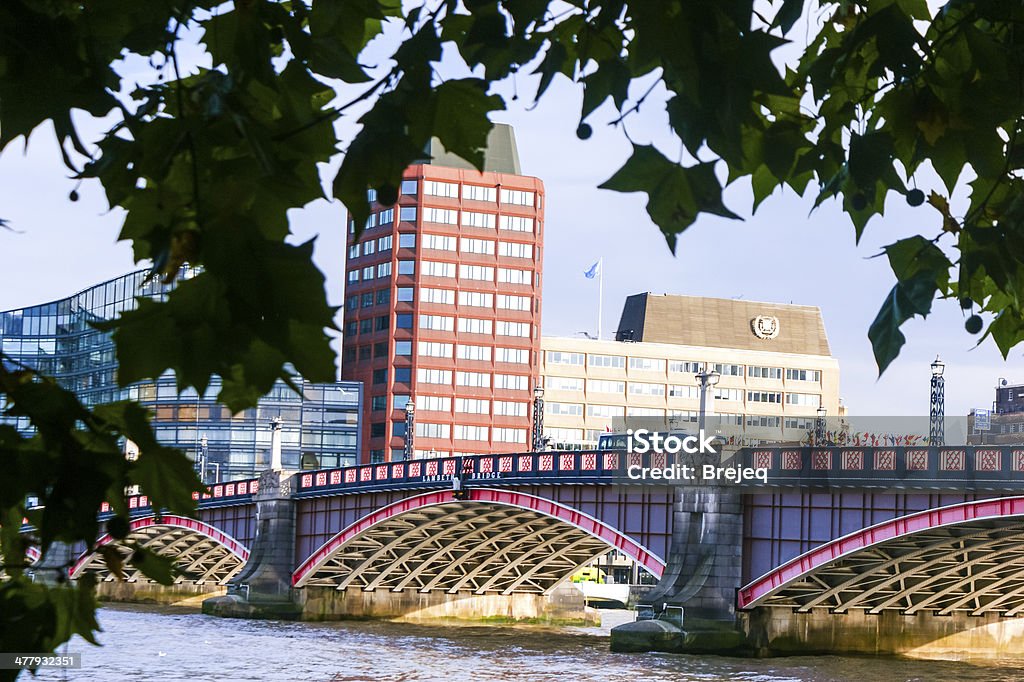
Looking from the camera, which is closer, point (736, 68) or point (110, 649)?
point (736, 68)

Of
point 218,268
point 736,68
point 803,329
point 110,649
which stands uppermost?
point 803,329

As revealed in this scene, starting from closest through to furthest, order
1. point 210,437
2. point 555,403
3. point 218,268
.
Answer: point 218,268 < point 210,437 < point 555,403

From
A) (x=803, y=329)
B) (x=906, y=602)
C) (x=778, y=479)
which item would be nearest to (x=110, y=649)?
(x=778, y=479)

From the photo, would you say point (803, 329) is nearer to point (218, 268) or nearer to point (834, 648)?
point (834, 648)

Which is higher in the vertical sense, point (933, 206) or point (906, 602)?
point (933, 206)

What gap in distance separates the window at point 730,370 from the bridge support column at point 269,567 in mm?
73111

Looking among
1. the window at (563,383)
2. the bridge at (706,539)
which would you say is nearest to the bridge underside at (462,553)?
the bridge at (706,539)

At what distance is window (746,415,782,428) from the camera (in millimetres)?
128500

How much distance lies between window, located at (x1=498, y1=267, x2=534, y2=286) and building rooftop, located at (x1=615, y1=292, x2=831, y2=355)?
1609 cm

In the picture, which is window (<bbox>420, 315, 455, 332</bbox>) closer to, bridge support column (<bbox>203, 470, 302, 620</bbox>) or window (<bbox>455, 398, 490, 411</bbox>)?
window (<bbox>455, 398, 490, 411</bbox>)

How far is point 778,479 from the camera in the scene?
141 ft

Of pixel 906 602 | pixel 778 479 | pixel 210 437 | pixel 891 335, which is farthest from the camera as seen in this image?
pixel 210 437

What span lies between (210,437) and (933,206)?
348 ft

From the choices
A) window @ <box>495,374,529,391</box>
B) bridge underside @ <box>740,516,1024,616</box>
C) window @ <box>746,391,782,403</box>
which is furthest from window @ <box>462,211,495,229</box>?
bridge underside @ <box>740,516,1024,616</box>
